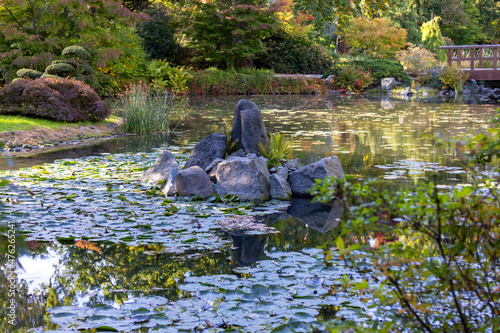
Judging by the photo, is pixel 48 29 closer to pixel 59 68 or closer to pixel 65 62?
pixel 65 62

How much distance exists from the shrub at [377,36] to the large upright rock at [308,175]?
85.0ft

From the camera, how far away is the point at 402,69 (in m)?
26.8

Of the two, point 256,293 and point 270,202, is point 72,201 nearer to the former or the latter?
point 270,202

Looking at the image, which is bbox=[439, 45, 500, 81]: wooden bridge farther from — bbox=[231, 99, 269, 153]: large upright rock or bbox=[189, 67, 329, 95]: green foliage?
bbox=[231, 99, 269, 153]: large upright rock

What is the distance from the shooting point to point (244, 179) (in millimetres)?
5668

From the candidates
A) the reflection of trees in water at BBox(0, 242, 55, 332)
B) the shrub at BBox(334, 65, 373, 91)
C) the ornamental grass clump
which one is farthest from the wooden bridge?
the reflection of trees in water at BBox(0, 242, 55, 332)

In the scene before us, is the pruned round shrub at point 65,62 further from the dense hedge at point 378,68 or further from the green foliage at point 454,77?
the green foliage at point 454,77

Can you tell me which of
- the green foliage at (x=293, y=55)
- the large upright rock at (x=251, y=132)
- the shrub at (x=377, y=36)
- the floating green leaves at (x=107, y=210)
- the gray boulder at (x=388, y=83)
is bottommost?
the floating green leaves at (x=107, y=210)

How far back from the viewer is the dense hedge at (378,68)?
2639 centimetres

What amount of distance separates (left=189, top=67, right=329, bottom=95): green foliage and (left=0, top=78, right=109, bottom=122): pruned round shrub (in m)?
13.1

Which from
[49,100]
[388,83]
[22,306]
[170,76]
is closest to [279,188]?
[22,306]

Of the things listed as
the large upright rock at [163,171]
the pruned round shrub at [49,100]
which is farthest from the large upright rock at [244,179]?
the pruned round shrub at [49,100]

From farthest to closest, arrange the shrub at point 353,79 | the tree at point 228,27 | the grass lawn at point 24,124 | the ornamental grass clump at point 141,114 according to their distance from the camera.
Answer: the shrub at point 353,79
the tree at point 228,27
the ornamental grass clump at point 141,114
the grass lawn at point 24,124

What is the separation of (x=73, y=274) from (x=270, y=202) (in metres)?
2.51
